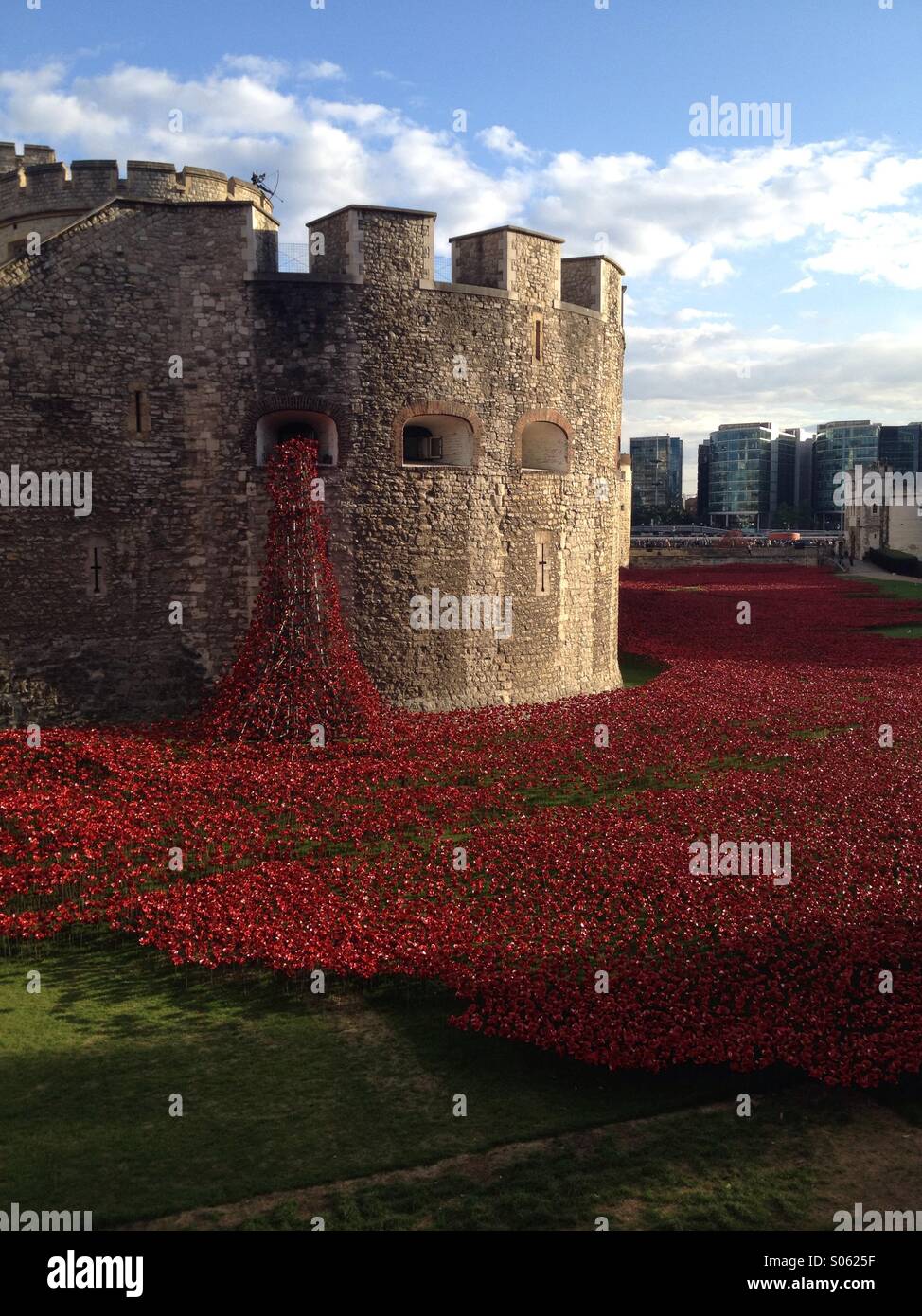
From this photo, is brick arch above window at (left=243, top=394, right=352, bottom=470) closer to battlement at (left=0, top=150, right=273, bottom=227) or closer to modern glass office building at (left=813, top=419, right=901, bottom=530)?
battlement at (left=0, top=150, right=273, bottom=227)

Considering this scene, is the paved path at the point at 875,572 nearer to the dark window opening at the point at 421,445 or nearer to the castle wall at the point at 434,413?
the castle wall at the point at 434,413

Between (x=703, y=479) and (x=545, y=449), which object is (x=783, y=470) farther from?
(x=545, y=449)

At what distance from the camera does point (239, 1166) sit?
5.83m

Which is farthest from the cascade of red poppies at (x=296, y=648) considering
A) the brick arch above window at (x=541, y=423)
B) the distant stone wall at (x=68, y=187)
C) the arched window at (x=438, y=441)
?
the distant stone wall at (x=68, y=187)

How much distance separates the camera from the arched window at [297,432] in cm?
1672

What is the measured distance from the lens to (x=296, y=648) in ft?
52.6

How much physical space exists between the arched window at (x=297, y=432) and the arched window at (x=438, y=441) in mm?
1353

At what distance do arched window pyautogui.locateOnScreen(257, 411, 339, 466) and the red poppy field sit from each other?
468 cm

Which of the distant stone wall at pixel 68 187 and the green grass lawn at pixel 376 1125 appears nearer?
the green grass lawn at pixel 376 1125

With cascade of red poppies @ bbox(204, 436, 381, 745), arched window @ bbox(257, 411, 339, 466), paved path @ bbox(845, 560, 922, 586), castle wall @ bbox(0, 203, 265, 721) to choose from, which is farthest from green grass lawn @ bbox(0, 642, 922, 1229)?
paved path @ bbox(845, 560, 922, 586)

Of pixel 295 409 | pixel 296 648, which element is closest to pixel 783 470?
pixel 295 409

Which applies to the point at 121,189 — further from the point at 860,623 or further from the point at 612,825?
the point at 860,623
